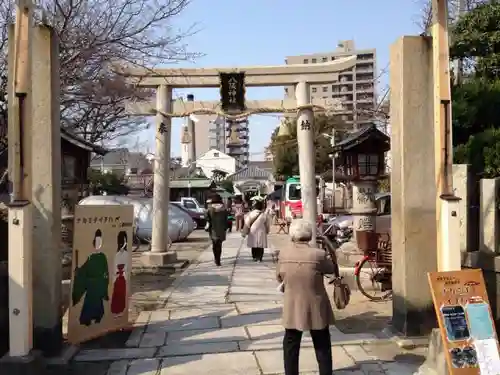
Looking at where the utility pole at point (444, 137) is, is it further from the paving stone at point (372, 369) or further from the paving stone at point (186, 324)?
the paving stone at point (186, 324)

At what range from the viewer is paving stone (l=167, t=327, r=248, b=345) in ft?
22.6

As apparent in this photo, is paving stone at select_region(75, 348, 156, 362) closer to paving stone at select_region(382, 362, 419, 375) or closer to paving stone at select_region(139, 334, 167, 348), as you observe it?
paving stone at select_region(139, 334, 167, 348)

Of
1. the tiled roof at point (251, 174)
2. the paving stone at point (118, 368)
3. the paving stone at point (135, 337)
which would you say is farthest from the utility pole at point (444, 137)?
the tiled roof at point (251, 174)

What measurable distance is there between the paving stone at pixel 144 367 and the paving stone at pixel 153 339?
56 cm

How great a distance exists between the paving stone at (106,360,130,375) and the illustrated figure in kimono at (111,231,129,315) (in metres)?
1.05

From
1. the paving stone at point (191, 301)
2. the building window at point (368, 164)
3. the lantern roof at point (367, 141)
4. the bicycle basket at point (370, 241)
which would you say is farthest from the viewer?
the building window at point (368, 164)

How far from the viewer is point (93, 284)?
263 inches

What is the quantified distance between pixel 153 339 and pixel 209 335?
2.28ft

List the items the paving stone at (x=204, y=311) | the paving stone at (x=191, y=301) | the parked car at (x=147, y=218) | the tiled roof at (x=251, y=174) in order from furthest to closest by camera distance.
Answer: the tiled roof at (x=251, y=174)
the parked car at (x=147, y=218)
the paving stone at (x=191, y=301)
the paving stone at (x=204, y=311)

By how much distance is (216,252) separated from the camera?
13797 millimetres

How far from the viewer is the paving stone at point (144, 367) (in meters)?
5.81

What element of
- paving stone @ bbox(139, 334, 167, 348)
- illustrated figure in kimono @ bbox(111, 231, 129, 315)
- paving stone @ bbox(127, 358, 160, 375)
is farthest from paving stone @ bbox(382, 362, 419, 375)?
illustrated figure in kimono @ bbox(111, 231, 129, 315)

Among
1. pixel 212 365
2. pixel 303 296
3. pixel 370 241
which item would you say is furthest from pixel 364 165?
pixel 303 296

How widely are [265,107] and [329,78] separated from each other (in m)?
1.74
